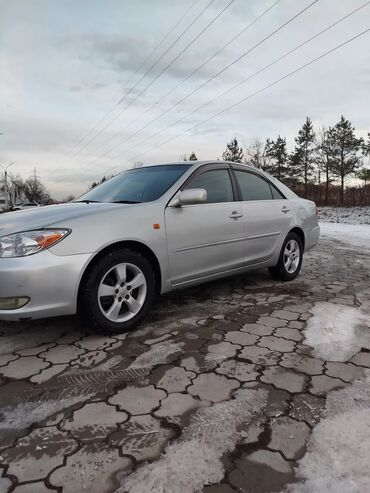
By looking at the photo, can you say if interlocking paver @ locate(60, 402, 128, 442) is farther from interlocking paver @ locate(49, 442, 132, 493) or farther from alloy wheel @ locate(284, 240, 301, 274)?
alloy wheel @ locate(284, 240, 301, 274)

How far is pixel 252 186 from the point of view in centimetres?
452

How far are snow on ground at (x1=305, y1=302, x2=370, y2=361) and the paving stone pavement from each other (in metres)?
0.08

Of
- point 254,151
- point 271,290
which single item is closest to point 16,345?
point 271,290

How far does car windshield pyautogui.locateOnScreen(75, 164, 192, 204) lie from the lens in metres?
3.57

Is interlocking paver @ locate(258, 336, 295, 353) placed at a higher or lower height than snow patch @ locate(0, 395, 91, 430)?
lower

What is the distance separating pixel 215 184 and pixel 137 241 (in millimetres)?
1294

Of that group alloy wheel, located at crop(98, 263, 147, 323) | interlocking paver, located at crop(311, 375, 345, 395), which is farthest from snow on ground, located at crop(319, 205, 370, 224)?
interlocking paver, located at crop(311, 375, 345, 395)

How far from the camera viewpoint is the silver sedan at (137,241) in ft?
8.73

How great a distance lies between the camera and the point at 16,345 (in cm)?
296

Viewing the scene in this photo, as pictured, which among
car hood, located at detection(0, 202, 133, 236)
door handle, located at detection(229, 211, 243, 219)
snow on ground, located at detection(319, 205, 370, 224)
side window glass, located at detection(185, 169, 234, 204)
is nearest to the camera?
car hood, located at detection(0, 202, 133, 236)

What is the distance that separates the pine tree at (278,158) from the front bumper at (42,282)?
46197 millimetres

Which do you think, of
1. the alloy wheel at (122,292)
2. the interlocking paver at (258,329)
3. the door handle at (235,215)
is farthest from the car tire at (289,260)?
the alloy wheel at (122,292)

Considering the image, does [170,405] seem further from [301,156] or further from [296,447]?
[301,156]

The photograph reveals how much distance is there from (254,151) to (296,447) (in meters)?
53.1
